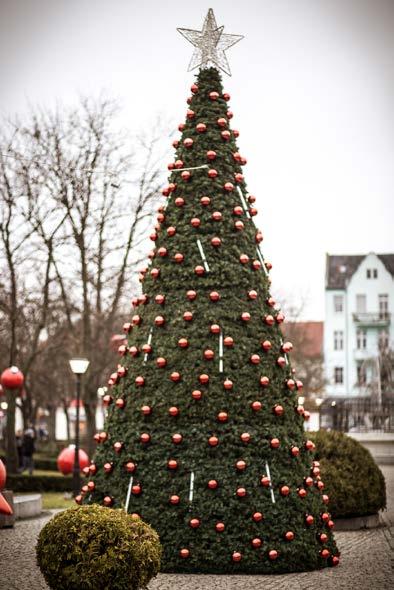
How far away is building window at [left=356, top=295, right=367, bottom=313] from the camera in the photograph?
236 feet

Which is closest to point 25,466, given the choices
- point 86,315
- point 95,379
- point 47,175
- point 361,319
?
point 95,379

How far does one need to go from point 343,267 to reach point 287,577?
64.5 m

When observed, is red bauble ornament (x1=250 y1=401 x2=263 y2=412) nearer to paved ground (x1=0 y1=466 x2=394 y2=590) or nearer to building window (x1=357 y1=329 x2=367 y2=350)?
paved ground (x1=0 y1=466 x2=394 y2=590)

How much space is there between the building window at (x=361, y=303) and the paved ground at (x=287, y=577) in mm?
58990

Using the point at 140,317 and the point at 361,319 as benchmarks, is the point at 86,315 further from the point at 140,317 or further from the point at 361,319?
the point at 361,319

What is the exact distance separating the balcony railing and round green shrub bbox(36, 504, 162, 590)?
63.8m

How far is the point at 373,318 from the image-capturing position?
233 feet

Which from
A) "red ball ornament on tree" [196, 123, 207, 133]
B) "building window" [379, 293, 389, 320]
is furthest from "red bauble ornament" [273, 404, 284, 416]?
"building window" [379, 293, 389, 320]

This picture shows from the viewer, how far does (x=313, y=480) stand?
36.4 feet

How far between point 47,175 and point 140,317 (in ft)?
60.5

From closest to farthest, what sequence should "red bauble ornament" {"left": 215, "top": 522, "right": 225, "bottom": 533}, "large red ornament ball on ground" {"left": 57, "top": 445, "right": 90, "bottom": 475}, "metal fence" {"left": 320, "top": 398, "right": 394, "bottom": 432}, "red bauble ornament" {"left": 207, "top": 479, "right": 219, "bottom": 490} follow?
"red bauble ornament" {"left": 215, "top": 522, "right": 225, "bottom": 533} < "red bauble ornament" {"left": 207, "top": 479, "right": 219, "bottom": 490} < "large red ornament ball on ground" {"left": 57, "top": 445, "right": 90, "bottom": 475} < "metal fence" {"left": 320, "top": 398, "right": 394, "bottom": 432}

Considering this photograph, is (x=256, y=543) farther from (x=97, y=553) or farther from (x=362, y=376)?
(x=362, y=376)

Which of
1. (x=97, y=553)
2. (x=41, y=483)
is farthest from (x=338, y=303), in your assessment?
(x=97, y=553)

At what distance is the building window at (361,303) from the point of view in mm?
71812
